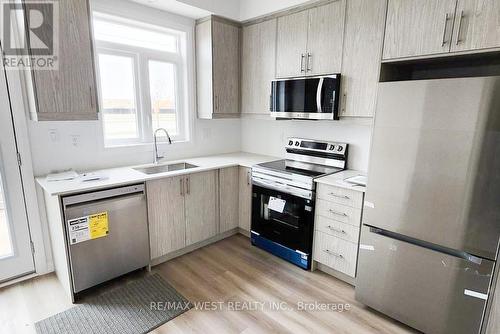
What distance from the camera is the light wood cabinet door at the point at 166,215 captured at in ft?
8.10

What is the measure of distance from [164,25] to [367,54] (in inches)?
80.7

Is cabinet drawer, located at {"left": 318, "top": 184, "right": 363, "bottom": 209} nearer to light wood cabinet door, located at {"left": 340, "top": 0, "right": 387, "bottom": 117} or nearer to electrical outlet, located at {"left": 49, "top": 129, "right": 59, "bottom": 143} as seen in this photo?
light wood cabinet door, located at {"left": 340, "top": 0, "right": 387, "bottom": 117}

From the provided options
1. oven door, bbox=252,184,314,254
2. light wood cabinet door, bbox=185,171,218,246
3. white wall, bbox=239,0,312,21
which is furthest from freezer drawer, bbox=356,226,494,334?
white wall, bbox=239,0,312,21

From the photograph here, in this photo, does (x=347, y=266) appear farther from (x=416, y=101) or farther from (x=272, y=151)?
(x=272, y=151)

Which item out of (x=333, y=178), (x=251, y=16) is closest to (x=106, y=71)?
(x=251, y=16)

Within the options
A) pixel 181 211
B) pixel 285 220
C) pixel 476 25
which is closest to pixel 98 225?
pixel 181 211

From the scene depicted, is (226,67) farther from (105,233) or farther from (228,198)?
(105,233)

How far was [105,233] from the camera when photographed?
2.18m

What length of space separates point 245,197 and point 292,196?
715mm

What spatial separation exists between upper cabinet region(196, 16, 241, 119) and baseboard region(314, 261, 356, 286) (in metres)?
1.93

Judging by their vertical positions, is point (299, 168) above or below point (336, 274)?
above

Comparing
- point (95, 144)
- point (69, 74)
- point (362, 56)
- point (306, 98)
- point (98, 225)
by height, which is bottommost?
point (98, 225)

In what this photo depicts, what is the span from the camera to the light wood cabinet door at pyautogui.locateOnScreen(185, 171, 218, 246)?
275cm

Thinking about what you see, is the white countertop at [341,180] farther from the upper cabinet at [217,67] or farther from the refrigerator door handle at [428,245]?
the upper cabinet at [217,67]
